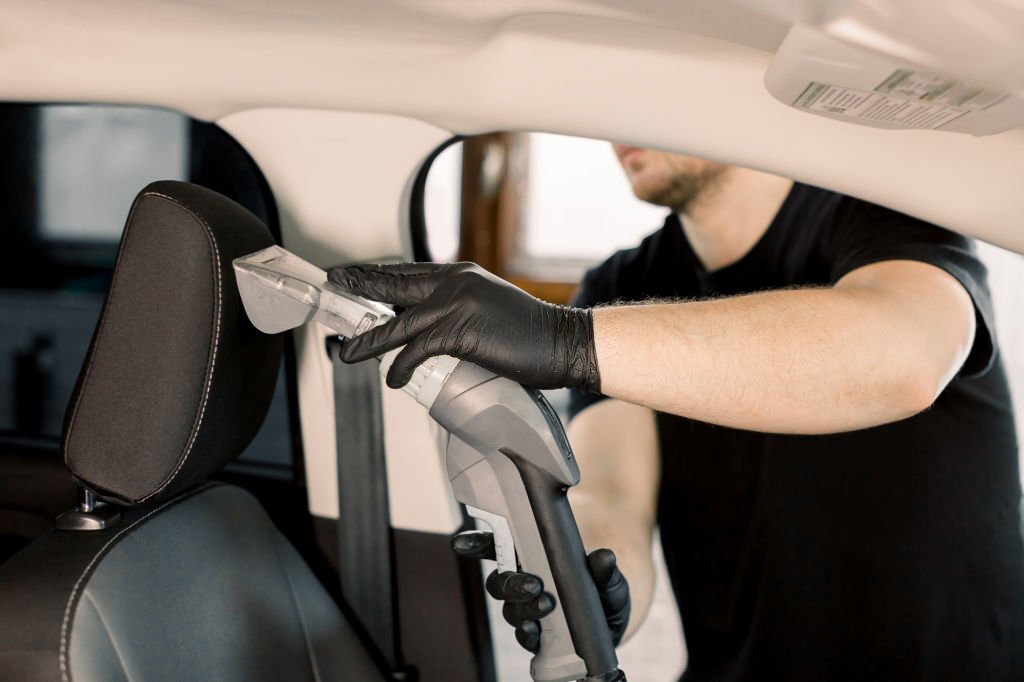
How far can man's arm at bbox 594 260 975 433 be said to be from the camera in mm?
832

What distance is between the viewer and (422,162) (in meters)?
1.14

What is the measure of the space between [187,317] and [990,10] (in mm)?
760

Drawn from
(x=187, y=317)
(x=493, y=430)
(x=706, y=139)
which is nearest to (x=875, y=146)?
(x=706, y=139)

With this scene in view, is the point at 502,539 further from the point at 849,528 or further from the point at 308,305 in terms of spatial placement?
the point at 849,528

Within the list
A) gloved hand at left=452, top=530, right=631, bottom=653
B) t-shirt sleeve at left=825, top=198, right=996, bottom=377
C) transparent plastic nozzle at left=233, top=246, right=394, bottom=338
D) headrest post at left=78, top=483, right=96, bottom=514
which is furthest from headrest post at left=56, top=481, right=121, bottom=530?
t-shirt sleeve at left=825, top=198, right=996, bottom=377

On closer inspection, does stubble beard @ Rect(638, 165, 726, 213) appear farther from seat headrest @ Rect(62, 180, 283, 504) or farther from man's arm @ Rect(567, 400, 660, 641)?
seat headrest @ Rect(62, 180, 283, 504)

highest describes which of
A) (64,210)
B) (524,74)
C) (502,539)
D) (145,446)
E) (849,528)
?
(524,74)

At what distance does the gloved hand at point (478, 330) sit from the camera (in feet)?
2.65

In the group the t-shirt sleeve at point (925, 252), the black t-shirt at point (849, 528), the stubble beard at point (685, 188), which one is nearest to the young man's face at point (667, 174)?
the stubble beard at point (685, 188)

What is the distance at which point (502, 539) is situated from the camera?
0.91 metres

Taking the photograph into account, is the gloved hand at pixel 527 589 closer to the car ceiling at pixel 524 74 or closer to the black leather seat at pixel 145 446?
the black leather seat at pixel 145 446

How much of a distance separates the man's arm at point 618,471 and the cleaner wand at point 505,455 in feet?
1.95

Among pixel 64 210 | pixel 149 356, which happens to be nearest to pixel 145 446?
pixel 149 356

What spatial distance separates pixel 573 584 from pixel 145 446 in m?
0.46
